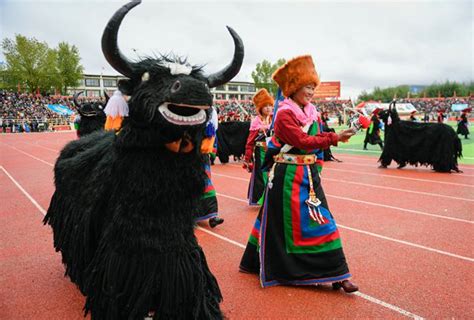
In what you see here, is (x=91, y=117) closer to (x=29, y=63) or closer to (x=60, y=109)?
(x=60, y=109)

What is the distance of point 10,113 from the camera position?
4188cm

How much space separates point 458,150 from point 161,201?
11602 mm

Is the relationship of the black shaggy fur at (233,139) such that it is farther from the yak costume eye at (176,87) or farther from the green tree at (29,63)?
the green tree at (29,63)

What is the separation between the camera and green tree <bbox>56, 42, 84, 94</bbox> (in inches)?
2398

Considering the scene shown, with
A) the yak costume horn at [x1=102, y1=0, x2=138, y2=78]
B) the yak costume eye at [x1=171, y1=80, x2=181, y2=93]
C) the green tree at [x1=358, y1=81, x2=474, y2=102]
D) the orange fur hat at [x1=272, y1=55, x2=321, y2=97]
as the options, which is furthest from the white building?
the yak costume eye at [x1=171, y1=80, x2=181, y2=93]

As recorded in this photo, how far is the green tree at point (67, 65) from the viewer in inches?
2398

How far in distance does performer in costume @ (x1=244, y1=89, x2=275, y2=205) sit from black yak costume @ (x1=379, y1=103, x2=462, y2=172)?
7.01 m

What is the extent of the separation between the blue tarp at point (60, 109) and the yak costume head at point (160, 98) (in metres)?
50.0

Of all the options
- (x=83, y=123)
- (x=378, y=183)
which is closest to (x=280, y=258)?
(x=83, y=123)

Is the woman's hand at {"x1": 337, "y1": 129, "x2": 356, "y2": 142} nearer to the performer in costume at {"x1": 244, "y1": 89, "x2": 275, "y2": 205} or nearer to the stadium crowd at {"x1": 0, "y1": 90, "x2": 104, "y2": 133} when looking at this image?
the performer in costume at {"x1": 244, "y1": 89, "x2": 275, "y2": 205}

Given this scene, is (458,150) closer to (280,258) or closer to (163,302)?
(280,258)

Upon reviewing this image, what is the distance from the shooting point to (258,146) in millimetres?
6738

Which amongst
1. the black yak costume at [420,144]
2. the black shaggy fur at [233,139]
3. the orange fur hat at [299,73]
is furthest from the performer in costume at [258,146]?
the black shaggy fur at [233,139]

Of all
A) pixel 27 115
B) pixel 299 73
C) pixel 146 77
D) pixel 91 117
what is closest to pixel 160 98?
pixel 146 77
